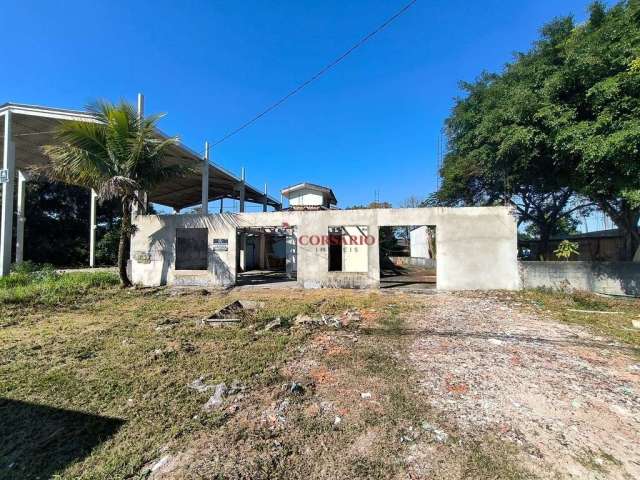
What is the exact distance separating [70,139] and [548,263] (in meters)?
16.0

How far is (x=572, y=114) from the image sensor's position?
8.99 metres

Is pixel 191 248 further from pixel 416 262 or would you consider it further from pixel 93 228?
pixel 416 262

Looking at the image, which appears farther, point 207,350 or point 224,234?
point 224,234

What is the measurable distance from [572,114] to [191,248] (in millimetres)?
14077

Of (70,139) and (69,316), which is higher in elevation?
(70,139)

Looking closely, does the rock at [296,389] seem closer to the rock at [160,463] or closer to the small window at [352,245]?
the rock at [160,463]

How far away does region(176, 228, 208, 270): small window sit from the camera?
13.3 meters

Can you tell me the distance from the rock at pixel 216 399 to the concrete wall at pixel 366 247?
26.9 feet

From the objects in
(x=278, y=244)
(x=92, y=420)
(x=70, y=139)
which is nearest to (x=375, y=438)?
(x=92, y=420)

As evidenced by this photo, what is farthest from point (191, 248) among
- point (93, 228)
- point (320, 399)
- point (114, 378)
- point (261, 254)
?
point (320, 399)

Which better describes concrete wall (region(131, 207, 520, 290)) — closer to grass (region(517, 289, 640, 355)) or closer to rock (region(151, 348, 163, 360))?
grass (region(517, 289, 640, 355))

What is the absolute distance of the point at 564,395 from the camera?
3545mm

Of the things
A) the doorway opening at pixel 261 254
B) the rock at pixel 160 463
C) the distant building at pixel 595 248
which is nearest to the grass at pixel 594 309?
the rock at pixel 160 463

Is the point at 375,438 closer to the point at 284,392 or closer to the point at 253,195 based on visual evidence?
the point at 284,392
